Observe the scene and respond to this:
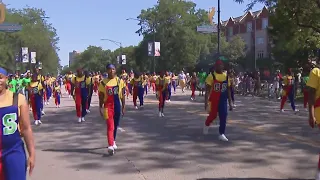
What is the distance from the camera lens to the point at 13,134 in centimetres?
443

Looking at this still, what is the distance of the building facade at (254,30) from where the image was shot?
3299 inches

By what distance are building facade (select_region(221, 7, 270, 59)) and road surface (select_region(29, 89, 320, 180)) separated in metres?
69.4

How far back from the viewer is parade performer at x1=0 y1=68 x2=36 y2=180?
14.3 feet

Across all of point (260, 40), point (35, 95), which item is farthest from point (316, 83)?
point (260, 40)

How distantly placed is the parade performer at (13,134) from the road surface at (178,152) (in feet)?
8.68

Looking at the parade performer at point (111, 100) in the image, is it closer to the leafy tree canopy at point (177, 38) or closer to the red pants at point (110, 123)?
the red pants at point (110, 123)

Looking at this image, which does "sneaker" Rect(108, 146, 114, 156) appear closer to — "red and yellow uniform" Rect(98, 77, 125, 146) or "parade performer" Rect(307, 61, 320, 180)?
"red and yellow uniform" Rect(98, 77, 125, 146)

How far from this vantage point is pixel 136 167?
7.69 m

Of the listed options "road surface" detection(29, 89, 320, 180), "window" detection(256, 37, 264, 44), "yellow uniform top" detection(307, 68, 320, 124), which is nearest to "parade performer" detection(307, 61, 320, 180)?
"yellow uniform top" detection(307, 68, 320, 124)

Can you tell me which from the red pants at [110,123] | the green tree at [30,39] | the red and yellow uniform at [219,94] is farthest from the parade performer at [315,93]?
the green tree at [30,39]

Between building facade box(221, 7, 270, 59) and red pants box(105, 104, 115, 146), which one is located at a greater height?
building facade box(221, 7, 270, 59)

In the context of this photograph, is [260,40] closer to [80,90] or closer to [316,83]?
[80,90]

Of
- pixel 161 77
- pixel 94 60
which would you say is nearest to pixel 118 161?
pixel 161 77

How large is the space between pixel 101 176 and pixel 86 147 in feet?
9.36
